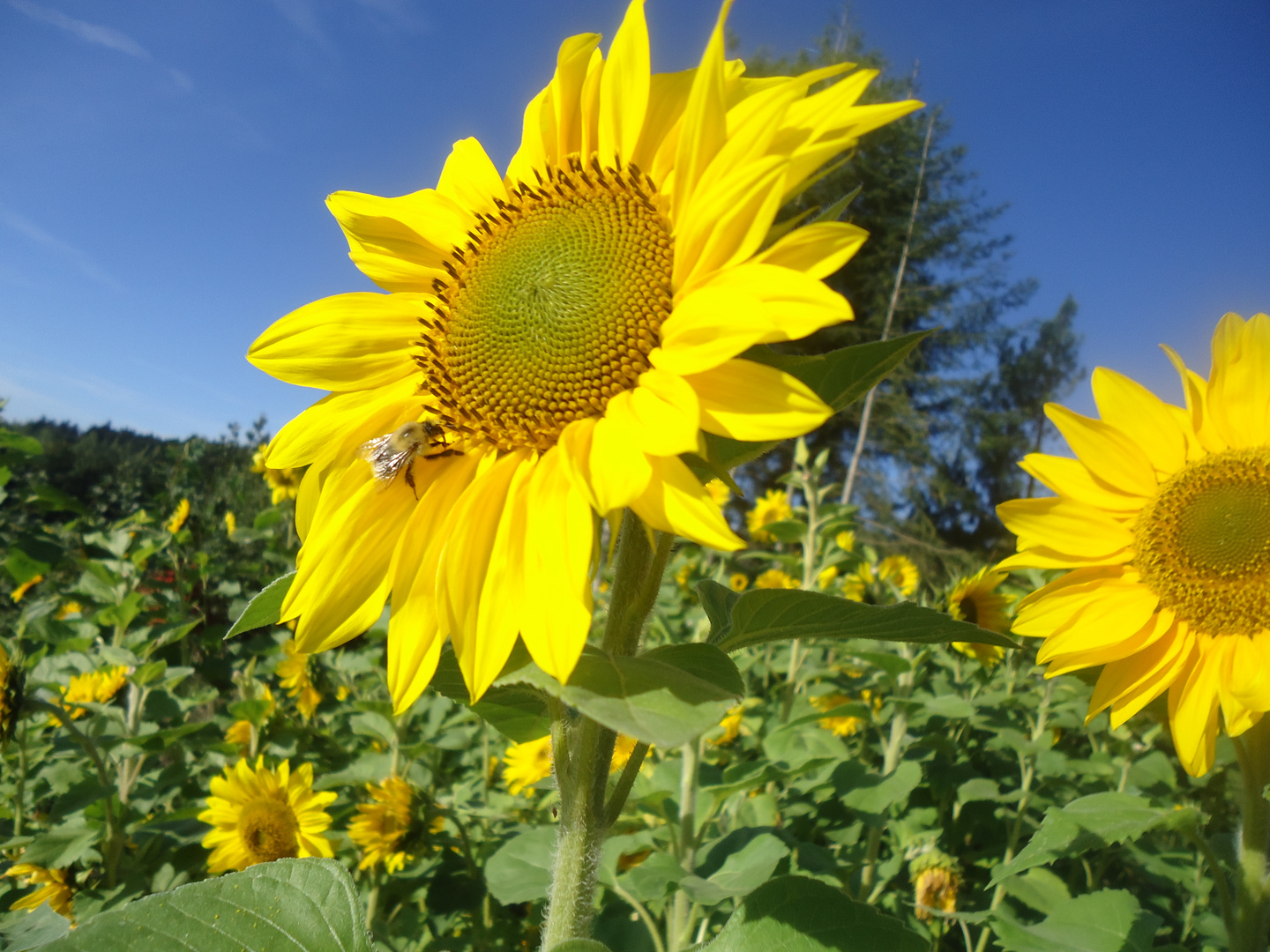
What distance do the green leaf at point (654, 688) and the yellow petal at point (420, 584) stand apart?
11 centimetres

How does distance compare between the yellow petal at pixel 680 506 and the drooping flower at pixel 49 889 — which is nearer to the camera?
the yellow petal at pixel 680 506

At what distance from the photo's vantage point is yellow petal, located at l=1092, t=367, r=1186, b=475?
1.44 metres

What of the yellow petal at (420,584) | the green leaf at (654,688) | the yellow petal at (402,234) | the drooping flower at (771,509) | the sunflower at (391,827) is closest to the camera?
the green leaf at (654,688)

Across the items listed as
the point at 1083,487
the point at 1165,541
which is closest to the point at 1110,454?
the point at 1083,487

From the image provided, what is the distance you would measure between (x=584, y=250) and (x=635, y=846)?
1.60 m

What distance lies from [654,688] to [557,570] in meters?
0.14

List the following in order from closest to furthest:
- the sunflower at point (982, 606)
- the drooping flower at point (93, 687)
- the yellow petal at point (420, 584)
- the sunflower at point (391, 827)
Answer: the yellow petal at point (420, 584), the sunflower at point (982, 606), the sunflower at point (391, 827), the drooping flower at point (93, 687)

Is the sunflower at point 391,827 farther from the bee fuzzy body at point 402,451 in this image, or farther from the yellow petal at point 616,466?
the yellow petal at point 616,466

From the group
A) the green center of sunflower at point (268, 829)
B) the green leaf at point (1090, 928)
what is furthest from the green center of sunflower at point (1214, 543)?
the green center of sunflower at point (268, 829)

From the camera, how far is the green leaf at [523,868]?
165 cm

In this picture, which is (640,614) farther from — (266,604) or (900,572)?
(900,572)

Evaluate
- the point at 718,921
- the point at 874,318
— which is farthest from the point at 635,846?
the point at 874,318

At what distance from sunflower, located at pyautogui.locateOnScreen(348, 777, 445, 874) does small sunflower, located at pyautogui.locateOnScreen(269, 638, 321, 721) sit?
1112mm

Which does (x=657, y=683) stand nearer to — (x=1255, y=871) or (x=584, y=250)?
(x=584, y=250)
